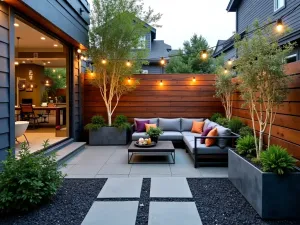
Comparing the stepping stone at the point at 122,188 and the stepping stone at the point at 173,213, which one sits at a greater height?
the stepping stone at the point at 122,188

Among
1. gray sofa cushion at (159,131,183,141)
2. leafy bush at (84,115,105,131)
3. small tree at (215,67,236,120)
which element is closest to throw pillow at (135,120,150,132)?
gray sofa cushion at (159,131,183,141)

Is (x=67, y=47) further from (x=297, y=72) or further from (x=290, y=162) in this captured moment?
(x=290, y=162)

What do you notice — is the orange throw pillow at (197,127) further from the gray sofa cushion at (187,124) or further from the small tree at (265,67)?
the small tree at (265,67)

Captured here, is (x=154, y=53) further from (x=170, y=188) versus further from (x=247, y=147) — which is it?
(x=170, y=188)

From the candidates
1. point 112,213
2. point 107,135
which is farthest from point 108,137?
point 112,213

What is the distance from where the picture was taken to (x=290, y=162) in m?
2.96

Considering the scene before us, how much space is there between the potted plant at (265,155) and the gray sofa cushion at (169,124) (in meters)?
3.70

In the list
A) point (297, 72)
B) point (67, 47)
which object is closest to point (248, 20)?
Answer: point (67, 47)

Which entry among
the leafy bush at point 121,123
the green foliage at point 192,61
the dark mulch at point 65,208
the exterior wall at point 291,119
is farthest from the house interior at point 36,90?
the green foliage at point 192,61

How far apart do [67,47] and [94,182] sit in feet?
14.4

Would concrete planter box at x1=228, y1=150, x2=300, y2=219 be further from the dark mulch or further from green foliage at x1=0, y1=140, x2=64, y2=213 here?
green foliage at x1=0, y1=140, x2=64, y2=213

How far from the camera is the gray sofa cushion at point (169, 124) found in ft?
25.7

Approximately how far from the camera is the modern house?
4113 mm

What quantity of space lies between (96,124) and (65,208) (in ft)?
15.3
